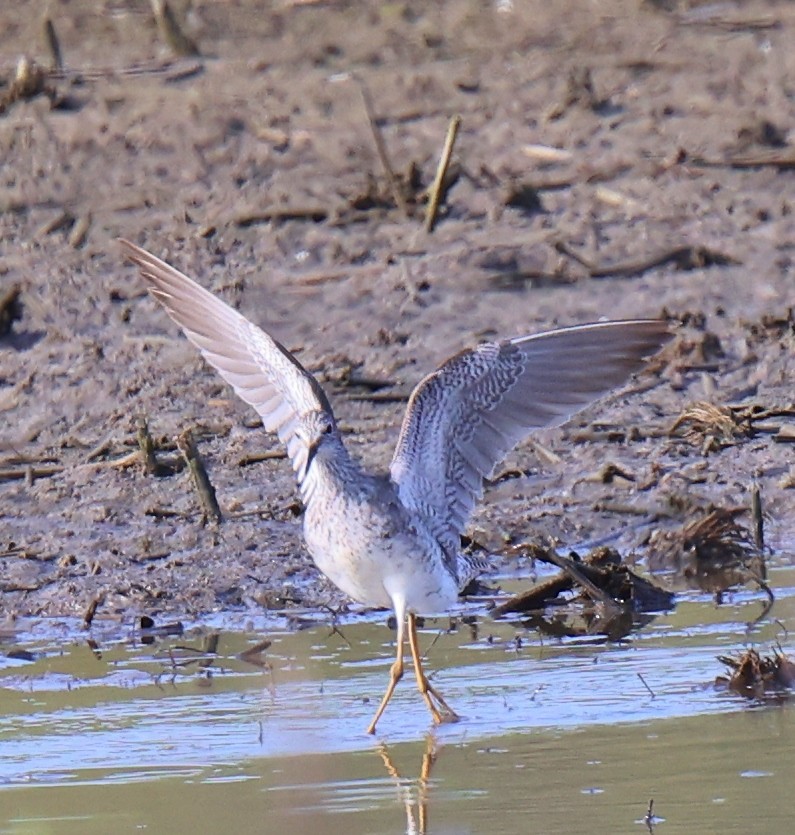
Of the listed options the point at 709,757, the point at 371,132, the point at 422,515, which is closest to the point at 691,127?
the point at 371,132

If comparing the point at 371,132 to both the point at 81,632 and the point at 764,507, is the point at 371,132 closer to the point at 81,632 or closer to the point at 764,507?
the point at 764,507

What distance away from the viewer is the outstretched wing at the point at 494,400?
295 inches

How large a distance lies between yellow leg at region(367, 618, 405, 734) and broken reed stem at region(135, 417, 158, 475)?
2631 millimetres

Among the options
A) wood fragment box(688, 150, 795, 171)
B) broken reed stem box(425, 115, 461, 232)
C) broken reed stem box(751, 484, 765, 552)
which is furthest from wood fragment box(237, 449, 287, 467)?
wood fragment box(688, 150, 795, 171)

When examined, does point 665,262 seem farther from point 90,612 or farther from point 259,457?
point 90,612

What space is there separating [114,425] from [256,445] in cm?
87

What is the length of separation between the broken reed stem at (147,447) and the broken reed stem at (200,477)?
1.42 ft

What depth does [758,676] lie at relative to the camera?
6840 millimetres

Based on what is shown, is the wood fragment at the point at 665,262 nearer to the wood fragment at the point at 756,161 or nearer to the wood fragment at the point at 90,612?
the wood fragment at the point at 756,161

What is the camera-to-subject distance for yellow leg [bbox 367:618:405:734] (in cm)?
693

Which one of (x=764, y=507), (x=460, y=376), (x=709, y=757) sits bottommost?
(x=764, y=507)

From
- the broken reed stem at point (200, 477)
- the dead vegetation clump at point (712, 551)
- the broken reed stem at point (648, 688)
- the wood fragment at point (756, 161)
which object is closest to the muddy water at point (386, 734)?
the broken reed stem at point (648, 688)

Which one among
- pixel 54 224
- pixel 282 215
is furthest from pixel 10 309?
pixel 282 215

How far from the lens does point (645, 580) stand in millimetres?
8219
